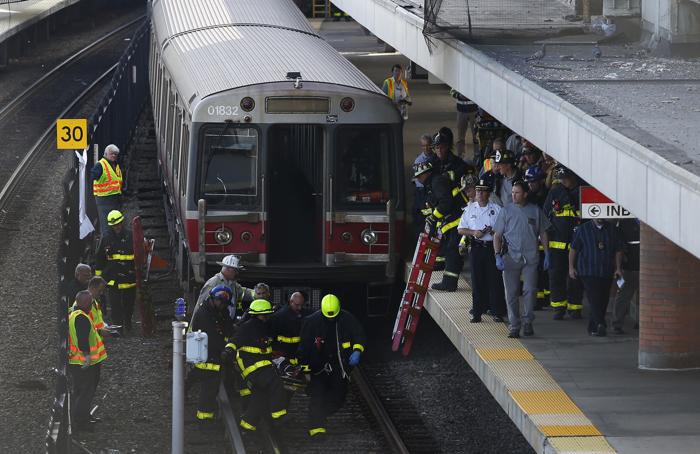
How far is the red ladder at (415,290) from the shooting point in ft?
45.6

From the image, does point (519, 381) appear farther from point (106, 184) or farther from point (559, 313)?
point (106, 184)

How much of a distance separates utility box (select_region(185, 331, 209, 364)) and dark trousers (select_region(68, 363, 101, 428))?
204cm

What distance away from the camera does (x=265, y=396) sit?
483 inches

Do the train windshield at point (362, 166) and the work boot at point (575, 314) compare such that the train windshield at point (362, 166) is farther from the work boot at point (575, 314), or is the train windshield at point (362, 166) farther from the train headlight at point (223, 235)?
the work boot at point (575, 314)

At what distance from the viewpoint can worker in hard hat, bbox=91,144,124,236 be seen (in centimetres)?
1847

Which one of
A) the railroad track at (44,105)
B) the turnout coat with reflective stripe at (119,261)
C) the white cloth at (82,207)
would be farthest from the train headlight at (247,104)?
the railroad track at (44,105)

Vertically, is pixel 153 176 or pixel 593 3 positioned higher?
pixel 593 3

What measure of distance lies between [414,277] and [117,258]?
3.64m

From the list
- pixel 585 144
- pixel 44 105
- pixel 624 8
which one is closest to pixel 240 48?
pixel 624 8

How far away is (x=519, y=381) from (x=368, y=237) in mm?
3795

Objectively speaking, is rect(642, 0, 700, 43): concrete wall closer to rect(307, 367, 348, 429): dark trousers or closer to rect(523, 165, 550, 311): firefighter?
rect(523, 165, 550, 311): firefighter

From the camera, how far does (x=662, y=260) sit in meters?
11.2

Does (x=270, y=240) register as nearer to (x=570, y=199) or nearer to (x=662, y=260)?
(x=570, y=199)

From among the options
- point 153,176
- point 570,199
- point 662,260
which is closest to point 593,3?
point 570,199
